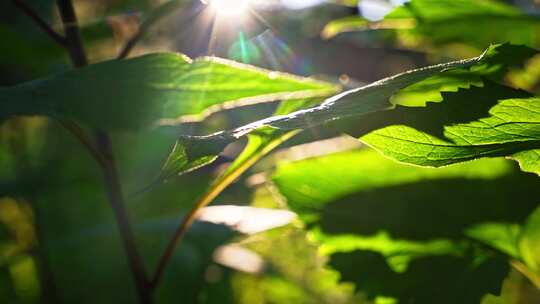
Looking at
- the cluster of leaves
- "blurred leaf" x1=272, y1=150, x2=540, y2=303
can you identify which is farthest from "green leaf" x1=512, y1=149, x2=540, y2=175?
"blurred leaf" x1=272, y1=150, x2=540, y2=303

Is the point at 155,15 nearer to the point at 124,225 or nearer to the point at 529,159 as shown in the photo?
the point at 124,225

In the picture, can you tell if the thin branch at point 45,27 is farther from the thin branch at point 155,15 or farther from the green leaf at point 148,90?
the green leaf at point 148,90

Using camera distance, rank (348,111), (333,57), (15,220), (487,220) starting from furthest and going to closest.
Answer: (333,57) → (15,220) → (487,220) → (348,111)

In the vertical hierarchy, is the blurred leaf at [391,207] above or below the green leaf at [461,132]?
below

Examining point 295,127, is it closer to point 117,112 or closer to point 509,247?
point 117,112

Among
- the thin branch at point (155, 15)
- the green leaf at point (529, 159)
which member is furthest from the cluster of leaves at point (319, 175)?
the thin branch at point (155, 15)

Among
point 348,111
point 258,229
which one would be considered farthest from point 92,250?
point 348,111

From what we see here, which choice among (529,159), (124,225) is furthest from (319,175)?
(529,159)

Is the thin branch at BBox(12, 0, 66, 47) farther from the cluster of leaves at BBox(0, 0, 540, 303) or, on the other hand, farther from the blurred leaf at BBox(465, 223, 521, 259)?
the blurred leaf at BBox(465, 223, 521, 259)
